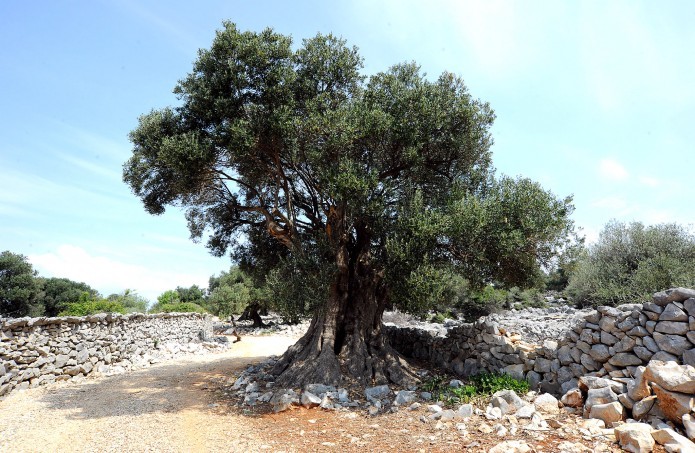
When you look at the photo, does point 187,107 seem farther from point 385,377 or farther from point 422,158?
point 385,377

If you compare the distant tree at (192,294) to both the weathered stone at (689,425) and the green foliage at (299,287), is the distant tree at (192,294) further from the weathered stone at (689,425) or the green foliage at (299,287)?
the weathered stone at (689,425)

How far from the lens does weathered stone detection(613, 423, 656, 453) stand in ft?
18.1

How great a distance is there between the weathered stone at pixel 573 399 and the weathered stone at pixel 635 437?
158 centimetres

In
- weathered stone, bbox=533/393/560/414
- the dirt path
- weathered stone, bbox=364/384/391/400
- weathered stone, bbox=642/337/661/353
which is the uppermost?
weathered stone, bbox=642/337/661/353

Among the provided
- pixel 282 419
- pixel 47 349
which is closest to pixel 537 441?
pixel 282 419

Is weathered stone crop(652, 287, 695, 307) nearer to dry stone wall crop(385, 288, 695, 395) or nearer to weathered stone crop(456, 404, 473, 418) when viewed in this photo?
dry stone wall crop(385, 288, 695, 395)

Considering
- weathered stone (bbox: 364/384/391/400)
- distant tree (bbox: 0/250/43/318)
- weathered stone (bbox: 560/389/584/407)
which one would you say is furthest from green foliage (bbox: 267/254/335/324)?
distant tree (bbox: 0/250/43/318)

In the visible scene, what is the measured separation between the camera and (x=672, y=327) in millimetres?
7285

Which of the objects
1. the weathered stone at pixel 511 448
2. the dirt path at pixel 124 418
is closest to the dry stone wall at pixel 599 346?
the weathered stone at pixel 511 448

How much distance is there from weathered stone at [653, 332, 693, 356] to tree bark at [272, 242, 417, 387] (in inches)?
243

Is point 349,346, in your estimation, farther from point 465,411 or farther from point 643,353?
point 643,353

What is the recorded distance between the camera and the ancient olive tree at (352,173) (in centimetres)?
1075

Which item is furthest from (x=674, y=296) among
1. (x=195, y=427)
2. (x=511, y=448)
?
(x=195, y=427)

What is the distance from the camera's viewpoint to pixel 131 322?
17.8 metres
